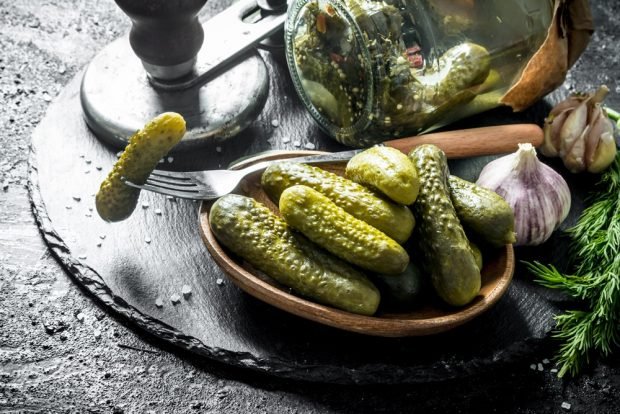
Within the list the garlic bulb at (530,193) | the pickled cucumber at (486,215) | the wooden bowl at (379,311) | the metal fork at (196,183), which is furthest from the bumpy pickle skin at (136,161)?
the garlic bulb at (530,193)

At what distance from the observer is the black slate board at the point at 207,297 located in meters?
1.61

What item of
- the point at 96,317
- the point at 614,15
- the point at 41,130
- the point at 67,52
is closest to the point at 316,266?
the point at 96,317

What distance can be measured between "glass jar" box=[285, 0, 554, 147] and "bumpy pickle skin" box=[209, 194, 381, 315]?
17.0 inches

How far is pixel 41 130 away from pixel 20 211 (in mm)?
257

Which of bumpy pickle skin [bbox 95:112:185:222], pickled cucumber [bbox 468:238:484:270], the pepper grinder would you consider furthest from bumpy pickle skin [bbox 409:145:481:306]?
the pepper grinder

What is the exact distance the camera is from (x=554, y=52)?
76.9 inches

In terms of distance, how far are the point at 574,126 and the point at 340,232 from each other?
0.76 m

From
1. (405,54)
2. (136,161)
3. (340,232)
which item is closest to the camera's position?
(340,232)

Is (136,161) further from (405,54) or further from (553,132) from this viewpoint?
(553,132)

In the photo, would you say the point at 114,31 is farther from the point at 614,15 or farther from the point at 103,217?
the point at 614,15

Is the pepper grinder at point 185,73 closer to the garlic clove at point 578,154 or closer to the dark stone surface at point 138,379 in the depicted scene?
the dark stone surface at point 138,379

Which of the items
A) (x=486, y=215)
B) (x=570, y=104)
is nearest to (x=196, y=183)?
(x=486, y=215)

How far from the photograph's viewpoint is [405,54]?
72.4 inches

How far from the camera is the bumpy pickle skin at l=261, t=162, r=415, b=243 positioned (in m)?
1.55
